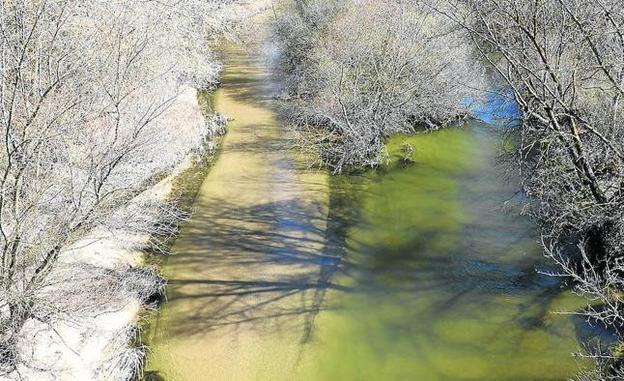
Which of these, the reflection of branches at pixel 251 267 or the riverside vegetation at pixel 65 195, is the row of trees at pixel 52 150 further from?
the reflection of branches at pixel 251 267

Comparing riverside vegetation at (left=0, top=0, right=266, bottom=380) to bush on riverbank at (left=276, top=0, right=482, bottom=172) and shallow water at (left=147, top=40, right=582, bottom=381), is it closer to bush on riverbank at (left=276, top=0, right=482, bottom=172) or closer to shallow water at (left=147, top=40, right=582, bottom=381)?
shallow water at (left=147, top=40, right=582, bottom=381)

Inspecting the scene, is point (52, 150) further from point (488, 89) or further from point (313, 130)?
point (488, 89)

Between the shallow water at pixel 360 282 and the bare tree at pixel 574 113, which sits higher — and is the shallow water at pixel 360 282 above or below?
below

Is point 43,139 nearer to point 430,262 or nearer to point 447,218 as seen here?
point 430,262

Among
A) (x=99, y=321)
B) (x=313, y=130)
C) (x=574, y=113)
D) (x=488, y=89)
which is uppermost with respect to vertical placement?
(x=574, y=113)

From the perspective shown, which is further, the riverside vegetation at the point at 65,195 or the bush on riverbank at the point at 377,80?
the bush on riverbank at the point at 377,80

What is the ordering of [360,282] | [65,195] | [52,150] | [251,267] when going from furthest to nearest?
[251,267] → [360,282] → [52,150] → [65,195]

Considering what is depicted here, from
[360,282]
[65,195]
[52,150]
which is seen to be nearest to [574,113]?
[360,282]

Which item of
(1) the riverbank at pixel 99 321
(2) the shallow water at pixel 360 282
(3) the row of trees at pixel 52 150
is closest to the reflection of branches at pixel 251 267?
(2) the shallow water at pixel 360 282

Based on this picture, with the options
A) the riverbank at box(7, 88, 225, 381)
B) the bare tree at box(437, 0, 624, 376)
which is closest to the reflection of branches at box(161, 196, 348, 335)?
the riverbank at box(7, 88, 225, 381)
